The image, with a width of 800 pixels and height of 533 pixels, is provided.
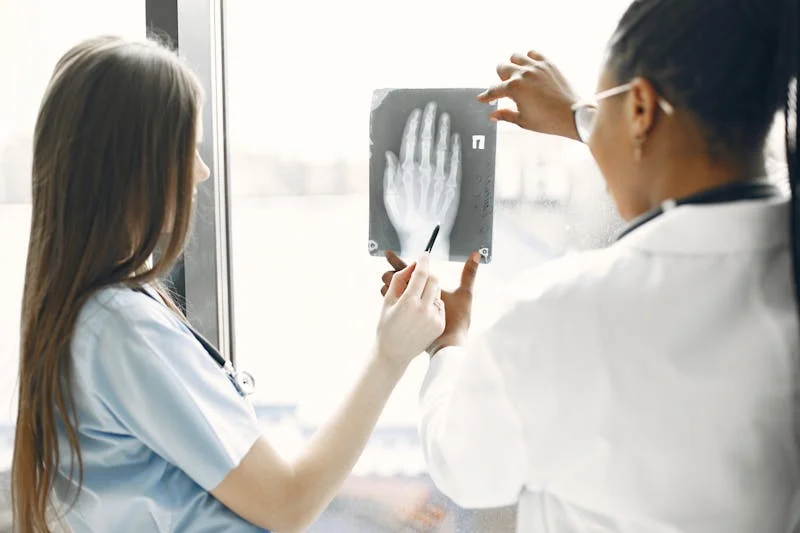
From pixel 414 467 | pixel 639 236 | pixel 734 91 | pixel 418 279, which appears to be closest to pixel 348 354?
pixel 414 467

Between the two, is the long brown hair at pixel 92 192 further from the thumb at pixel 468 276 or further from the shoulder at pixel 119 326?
the thumb at pixel 468 276

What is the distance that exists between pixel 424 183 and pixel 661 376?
0.52m

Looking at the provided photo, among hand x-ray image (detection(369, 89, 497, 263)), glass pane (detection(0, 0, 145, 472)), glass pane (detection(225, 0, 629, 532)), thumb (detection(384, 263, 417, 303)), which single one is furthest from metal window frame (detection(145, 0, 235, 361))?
thumb (detection(384, 263, 417, 303))

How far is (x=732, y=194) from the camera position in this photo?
2.10 ft

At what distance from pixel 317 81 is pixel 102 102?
1.65 ft

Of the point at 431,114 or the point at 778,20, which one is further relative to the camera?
the point at 431,114

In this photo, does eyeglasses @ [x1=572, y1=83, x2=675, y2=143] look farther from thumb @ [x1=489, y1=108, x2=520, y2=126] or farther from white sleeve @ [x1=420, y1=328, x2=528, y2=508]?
white sleeve @ [x1=420, y1=328, x2=528, y2=508]

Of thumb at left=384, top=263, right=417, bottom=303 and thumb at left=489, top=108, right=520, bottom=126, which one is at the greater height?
thumb at left=489, top=108, right=520, bottom=126

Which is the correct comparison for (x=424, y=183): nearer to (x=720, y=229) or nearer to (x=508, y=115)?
(x=508, y=115)

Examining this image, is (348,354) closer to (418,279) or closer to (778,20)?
(418,279)

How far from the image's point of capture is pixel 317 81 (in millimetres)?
1271

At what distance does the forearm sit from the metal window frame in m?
0.45

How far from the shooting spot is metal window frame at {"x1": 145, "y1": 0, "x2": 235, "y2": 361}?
1.22 m

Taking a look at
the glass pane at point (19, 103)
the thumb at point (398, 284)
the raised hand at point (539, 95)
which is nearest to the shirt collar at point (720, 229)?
the raised hand at point (539, 95)
